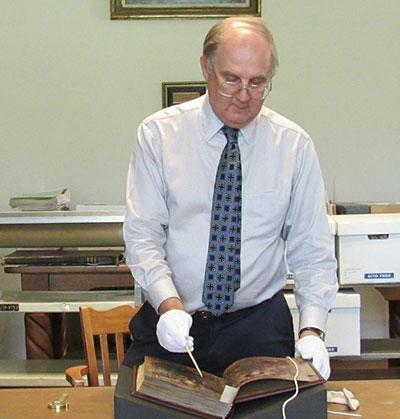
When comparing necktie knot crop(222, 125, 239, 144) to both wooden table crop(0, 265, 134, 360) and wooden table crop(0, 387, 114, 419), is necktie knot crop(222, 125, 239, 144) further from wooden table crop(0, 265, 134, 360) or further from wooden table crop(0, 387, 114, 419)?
wooden table crop(0, 265, 134, 360)

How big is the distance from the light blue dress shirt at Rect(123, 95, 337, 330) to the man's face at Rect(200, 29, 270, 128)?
3.6 inches

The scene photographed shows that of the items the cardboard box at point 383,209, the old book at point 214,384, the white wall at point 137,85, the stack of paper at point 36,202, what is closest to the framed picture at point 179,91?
the white wall at point 137,85

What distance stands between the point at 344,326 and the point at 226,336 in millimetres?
1136

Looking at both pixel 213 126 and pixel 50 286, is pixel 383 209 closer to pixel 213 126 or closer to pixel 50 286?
pixel 50 286

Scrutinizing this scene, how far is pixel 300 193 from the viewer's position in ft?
5.66

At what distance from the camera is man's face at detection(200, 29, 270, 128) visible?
159cm

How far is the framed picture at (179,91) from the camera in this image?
11.1 feet

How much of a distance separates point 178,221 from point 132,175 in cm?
17

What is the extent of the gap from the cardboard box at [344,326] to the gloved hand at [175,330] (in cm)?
130

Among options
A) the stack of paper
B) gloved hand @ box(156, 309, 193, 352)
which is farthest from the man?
the stack of paper

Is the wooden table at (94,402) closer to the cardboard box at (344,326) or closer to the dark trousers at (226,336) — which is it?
the dark trousers at (226,336)

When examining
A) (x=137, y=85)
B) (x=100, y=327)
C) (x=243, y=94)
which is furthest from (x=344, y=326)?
(x=137, y=85)

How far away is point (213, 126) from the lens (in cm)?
173

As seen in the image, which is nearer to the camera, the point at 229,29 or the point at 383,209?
the point at 229,29
